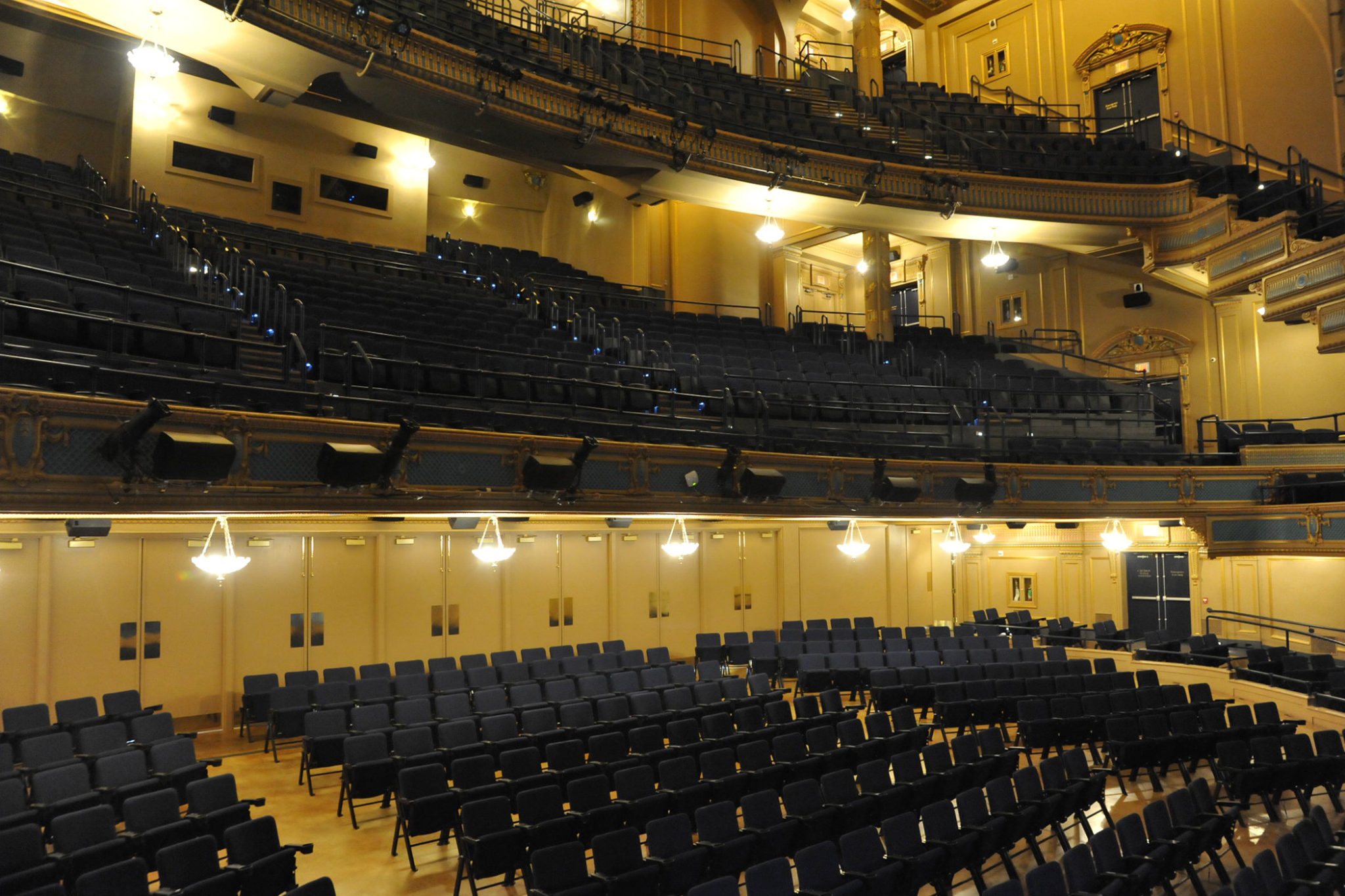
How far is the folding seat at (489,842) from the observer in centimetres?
541

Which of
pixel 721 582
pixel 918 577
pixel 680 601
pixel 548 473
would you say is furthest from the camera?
pixel 918 577

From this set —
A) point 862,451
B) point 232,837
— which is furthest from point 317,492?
point 862,451

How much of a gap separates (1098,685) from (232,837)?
887 centimetres

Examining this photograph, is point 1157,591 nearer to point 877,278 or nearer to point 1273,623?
point 1273,623

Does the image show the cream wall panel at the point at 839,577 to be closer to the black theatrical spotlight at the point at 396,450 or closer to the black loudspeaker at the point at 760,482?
the black loudspeaker at the point at 760,482

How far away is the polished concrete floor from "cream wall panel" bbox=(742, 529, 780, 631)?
763cm

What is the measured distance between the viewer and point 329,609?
11.4 meters

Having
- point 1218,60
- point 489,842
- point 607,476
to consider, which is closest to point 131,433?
point 489,842

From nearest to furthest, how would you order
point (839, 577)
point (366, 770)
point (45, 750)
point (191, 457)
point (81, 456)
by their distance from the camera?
point (81, 456), point (191, 457), point (45, 750), point (366, 770), point (839, 577)

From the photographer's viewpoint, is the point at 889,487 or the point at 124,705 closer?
the point at 124,705

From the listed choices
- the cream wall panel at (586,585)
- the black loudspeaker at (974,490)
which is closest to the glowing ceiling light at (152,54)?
the cream wall panel at (586,585)

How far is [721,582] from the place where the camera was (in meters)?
15.5

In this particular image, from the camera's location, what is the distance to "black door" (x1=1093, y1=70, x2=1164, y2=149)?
20.2m

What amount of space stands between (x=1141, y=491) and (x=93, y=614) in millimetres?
14311
